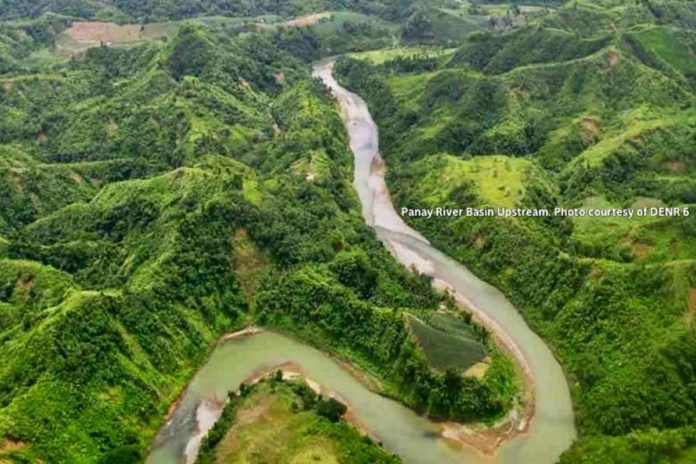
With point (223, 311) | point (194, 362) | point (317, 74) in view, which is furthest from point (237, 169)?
point (317, 74)

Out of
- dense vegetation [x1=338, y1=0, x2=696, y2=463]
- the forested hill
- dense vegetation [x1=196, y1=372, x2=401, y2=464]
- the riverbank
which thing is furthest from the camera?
the forested hill

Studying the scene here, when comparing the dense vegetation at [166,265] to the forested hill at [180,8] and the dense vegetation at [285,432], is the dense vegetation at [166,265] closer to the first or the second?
the dense vegetation at [285,432]

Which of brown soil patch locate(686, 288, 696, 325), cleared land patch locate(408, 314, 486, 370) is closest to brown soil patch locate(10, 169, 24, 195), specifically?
cleared land patch locate(408, 314, 486, 370)

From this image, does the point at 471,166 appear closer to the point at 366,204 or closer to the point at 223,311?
the point at 366,204

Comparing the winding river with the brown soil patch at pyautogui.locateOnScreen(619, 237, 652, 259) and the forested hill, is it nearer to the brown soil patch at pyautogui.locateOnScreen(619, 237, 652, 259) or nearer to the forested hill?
the brown soil patch at pyautogui.locateOnScreen(619, 237, 652, 259)

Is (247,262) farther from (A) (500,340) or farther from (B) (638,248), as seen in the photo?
(B) (638,248)

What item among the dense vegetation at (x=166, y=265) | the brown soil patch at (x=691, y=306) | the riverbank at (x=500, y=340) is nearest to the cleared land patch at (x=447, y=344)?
the dense vegetation at (x=166, y=265)

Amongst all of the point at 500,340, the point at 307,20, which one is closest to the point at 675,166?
the point at 500,340
